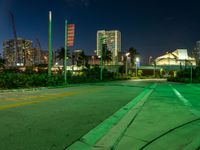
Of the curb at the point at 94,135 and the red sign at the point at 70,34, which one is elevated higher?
the red sign at the point at 70,34

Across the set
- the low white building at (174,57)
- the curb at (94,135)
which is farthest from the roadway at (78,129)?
the low white building at (174,57)

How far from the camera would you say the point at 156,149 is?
5.23 meters

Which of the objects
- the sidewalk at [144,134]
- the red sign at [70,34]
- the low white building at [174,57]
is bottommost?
the sidewalk at [144,134]

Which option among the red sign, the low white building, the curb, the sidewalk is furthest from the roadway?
the low white building

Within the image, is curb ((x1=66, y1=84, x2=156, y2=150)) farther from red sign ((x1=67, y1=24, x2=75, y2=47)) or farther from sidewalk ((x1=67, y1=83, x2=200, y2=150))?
red sign ((x1=67, y1=24, x2=75, y2=47))

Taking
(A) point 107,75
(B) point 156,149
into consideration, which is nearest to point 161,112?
(B) point 156,149

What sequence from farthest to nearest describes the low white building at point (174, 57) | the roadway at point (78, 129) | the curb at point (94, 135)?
the low white building at point (174, 57)
the roadway at point (78, 129)
the curb at point (94, 135)

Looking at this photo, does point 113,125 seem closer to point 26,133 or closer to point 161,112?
point 26,133

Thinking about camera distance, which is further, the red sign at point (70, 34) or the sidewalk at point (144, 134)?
the red sign at point (70, 34)

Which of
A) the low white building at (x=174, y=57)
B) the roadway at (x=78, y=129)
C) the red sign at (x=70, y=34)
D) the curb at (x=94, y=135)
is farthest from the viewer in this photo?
the low white building at (x=174, y=57)

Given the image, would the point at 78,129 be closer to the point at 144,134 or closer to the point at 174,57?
the point at 144,134

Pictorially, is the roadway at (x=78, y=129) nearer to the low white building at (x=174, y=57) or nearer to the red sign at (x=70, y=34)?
the red sign at (x=70, y=34)

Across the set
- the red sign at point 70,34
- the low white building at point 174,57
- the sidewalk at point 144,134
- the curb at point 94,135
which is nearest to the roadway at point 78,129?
the sidewalk at point 144,134

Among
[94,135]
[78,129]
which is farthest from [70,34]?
[94,135]
